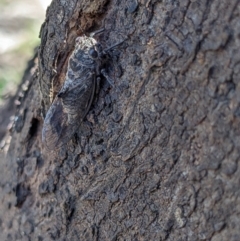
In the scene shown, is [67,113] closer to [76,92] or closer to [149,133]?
[76,92]

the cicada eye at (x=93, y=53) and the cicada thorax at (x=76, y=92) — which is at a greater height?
the cicada eye at (x=93, y=53)

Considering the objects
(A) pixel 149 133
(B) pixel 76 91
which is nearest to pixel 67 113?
(B) pixel 76 91

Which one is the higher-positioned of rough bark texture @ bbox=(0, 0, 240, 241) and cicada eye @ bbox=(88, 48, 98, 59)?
cicada eye @ bbox=(88, 48, 98, 59)

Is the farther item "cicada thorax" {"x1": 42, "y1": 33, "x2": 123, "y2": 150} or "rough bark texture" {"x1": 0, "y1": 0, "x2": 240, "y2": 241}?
"cicada thorax" {"x1": 42, "y1": 33, "x2": 123, "y2": 150}

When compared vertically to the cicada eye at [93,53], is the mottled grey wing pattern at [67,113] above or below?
below

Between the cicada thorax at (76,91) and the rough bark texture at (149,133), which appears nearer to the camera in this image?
the rough bark texture at (149,133)

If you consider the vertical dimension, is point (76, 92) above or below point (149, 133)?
above

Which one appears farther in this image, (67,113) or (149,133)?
(67,113)

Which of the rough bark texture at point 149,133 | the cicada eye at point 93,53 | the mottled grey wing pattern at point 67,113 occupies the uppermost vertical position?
the cicada eye at point 93,53

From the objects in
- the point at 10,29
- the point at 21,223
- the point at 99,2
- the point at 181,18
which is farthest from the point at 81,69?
the point at 10,29
